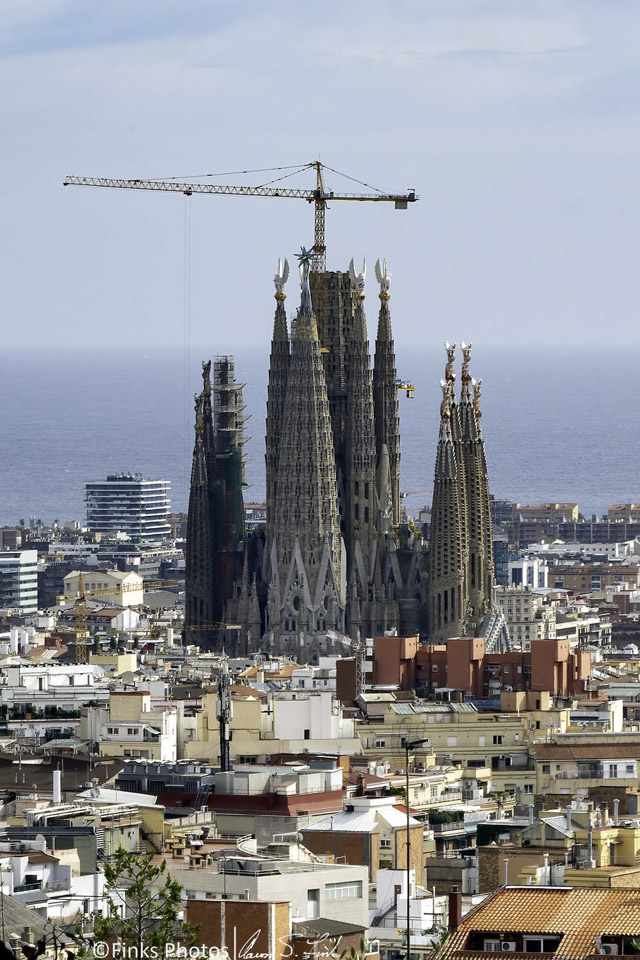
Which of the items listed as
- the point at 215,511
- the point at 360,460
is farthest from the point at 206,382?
the point at 360,460

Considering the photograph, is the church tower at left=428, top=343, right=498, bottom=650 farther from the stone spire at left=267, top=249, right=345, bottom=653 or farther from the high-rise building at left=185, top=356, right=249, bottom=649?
the high-rise building at left=185, top=356, right=249, bottom=649

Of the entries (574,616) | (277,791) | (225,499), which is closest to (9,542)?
(574,616)

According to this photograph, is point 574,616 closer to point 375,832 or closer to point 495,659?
point 495,659

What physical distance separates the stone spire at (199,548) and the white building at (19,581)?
49655mm

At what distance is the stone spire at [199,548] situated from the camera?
104m

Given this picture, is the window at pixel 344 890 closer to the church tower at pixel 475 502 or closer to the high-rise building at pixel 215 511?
the church tower at pixel 475 502

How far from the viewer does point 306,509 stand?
326 feet

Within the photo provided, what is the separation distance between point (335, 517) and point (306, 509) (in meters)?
0.86

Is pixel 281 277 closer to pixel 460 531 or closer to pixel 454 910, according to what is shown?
pixel 460 531

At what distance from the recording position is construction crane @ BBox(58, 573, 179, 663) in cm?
10136

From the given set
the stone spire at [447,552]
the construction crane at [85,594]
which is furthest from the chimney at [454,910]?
the stone spire at [447,552]

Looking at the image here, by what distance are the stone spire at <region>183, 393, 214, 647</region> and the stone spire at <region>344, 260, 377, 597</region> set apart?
186 inches

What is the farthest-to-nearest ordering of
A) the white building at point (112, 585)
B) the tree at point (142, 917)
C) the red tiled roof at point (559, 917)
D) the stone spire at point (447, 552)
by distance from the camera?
the white building at point (112, 585)
the stone spire at point (447, 552)
the red tiled roof at point (559, 917)
the tree at point (142, 917)

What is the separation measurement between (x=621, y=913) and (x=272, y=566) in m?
72.4
